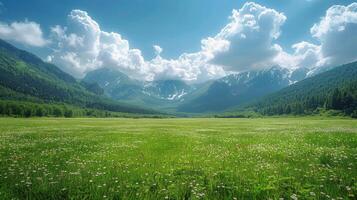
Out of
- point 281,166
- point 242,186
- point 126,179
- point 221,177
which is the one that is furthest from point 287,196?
point 126,179

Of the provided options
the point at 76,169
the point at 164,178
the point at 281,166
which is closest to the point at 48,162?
the point at 76,169

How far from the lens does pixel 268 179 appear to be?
353 inches

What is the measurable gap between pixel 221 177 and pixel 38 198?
6.53 m

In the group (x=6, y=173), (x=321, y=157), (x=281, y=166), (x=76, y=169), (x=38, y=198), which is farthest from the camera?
(x=321, y=157)

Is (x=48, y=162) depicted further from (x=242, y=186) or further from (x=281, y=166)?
(x=281, y=166)

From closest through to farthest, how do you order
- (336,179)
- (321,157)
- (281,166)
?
1. (336,179)
2. (281,166)
3. (321,157)

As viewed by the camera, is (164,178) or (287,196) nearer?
(287,196)

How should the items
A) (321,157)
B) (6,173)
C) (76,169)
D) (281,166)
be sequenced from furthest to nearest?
(321,157)
(281,166)
(76,169)
(6,173)

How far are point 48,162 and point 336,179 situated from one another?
42.9 feet

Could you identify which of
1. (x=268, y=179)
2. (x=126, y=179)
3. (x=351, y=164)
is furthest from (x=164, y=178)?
(x=351, y=164)

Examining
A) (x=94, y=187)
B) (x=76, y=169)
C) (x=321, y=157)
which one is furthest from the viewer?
(x=321, y=157)

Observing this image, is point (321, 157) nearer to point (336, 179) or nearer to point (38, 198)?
point (336, 179)

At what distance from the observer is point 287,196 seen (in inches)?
284

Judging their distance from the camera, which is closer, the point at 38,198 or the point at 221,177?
the point at 38,198
